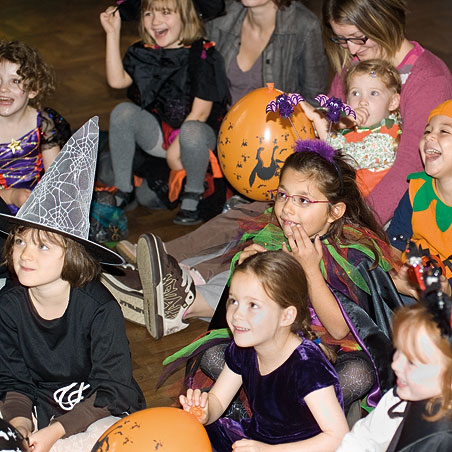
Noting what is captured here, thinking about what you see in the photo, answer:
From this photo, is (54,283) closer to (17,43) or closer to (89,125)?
(89,125)

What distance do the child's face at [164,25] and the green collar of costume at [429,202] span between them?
1431mm

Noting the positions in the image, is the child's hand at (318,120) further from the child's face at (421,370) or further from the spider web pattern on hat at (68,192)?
the child's face at (421,370)

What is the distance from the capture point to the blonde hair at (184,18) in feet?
13.3

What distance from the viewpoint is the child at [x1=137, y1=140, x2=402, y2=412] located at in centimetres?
271

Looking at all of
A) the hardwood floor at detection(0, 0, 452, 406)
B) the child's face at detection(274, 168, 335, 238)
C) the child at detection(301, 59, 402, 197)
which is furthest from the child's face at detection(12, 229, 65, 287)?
the child at detection(301, 59, 402, 197)

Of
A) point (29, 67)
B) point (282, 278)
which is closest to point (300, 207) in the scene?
point (282, 278)

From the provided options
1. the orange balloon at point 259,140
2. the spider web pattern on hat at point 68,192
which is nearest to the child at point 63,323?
the spider web pattern on hat at point 68,192

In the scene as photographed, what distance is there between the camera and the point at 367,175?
3465 millimetres

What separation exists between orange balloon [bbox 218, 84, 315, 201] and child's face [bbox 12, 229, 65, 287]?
3.98 ft

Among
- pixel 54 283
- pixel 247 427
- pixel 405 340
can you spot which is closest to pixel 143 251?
pixel 54 283

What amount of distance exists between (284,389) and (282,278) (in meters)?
0.30

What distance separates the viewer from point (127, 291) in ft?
11.5

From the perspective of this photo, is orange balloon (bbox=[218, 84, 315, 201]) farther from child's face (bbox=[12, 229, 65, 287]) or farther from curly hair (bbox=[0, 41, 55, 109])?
child's face (bbox=[12, 229, 65, 287])

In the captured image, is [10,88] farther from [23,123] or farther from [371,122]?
[371,122]
